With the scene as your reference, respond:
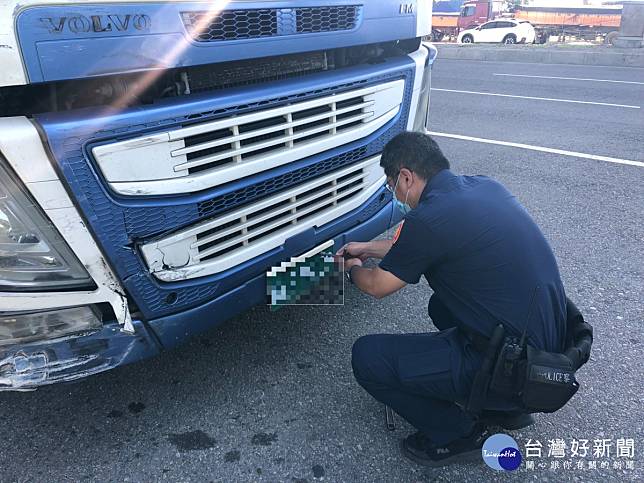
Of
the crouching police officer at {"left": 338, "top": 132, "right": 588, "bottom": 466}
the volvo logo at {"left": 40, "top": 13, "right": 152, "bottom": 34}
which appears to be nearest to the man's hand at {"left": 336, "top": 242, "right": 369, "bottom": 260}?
the crouching police officer at {"left": 338, "top": 132, "right": 588, "bottom": 466}

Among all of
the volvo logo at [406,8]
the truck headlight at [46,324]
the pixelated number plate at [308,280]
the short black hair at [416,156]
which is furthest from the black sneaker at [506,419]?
the volvo logo at [406,8]

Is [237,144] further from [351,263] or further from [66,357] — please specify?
[66,357]

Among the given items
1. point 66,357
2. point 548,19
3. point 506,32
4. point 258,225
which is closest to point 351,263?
point 258,225

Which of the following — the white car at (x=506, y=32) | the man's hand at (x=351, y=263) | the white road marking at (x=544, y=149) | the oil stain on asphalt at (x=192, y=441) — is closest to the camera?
the oil stain on asphalt at (x=192, y=441)

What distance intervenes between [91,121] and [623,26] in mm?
19779

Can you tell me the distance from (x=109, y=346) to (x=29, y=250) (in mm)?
417

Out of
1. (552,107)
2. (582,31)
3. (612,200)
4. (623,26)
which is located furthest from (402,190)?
(582,31)

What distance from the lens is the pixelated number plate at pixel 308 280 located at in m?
2.19

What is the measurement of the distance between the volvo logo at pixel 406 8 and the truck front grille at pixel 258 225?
0.70 meters

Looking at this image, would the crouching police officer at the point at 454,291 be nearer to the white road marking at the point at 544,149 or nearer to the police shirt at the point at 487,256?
the police shirt at the point at 487,256

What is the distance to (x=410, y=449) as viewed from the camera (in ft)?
6.65

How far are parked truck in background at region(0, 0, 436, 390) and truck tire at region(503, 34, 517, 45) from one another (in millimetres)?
26048

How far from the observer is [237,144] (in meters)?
1.81

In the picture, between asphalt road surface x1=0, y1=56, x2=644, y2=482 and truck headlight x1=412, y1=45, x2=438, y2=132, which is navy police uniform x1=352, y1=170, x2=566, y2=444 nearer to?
asphalt road surface x1=0, y1=56, x2=644, y2=482
